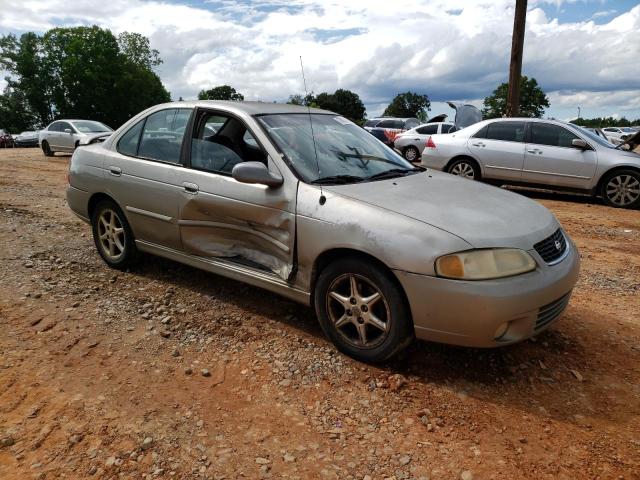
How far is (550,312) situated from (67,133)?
17866 mm

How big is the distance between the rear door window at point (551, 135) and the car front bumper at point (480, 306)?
701cm

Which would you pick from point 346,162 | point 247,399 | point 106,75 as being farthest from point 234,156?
point 106,75

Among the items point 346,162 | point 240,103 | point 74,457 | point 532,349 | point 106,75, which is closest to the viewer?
point 74,457

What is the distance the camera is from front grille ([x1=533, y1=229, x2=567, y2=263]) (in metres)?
2.99

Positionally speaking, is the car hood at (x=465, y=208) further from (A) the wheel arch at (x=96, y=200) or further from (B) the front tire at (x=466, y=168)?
(B) the front tire at (x=466, y=168)

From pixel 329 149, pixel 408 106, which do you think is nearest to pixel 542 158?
pixel 329 149

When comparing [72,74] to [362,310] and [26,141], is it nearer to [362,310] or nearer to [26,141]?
[26,141]

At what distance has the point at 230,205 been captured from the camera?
3617mm

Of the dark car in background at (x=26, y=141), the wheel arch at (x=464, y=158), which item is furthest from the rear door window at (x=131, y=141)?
the dark car in background at (x=26, y=141)

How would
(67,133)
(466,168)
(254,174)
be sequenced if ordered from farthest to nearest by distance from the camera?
(67,133)
(466,168)
(254,174)

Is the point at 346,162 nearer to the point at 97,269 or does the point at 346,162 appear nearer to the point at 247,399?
the point at 247,399

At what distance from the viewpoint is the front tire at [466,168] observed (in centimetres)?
982

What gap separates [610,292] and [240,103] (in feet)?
11.7

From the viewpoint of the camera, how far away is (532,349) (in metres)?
3.39
